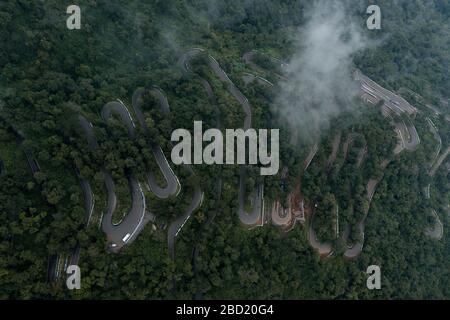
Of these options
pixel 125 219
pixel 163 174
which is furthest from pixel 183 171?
pixel 125 219

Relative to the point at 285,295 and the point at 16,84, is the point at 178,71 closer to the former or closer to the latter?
the point at 16,84

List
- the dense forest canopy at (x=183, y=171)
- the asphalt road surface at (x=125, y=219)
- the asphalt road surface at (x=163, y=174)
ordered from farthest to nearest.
→ the asphalt road surface at (x=163, y=174) < the asphalt road surface at (x=125, y=219) < the dense forest canopy at (x=183, y=171)

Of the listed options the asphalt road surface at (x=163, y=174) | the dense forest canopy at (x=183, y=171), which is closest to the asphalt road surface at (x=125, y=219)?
the dense forest canopy at (x=183, y=171)

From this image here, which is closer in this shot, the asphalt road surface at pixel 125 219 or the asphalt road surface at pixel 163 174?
the asphalt road surface at pixel 125 219

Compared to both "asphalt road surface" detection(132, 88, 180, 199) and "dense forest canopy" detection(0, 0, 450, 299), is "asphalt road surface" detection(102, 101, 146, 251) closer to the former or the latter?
"dense forest canopy" detection(0, 0, 450, 299)

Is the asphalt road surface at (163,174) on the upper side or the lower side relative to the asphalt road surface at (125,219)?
upper

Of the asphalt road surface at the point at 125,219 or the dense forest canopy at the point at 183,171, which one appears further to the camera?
the asphalt road surface at the point at 125,219

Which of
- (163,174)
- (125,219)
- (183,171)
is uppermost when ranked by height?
(183,171)

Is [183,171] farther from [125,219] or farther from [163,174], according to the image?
[125,219]

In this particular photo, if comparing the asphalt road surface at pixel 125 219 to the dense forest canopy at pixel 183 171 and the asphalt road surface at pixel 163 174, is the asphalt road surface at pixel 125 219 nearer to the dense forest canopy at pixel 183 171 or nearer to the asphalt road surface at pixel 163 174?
the dense forest canopy at pixel 183 171

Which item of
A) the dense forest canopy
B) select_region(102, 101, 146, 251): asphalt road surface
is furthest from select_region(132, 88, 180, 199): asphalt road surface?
select_region(102, 101, 146, 251): asphalt road surface

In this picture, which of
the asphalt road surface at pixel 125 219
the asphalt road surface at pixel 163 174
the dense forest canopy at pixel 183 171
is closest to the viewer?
the dense forest canopy at pixel 183 171
